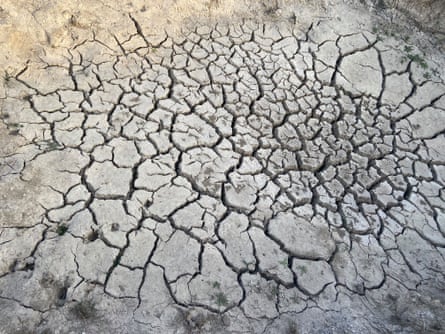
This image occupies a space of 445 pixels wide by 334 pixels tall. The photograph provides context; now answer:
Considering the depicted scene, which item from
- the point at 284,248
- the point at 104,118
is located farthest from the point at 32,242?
the point at 284,248

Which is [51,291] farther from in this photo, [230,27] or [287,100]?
[230,27]

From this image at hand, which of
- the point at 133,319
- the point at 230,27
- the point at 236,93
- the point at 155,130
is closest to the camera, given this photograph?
the point at 133,319

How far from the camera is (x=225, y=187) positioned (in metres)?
3.56

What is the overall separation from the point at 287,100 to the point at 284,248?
4.77 feet

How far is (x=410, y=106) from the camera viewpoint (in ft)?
14.6

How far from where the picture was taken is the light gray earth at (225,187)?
2.98 meters

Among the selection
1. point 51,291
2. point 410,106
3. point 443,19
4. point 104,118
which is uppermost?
point 443,19

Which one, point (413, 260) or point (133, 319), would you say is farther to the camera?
point (413, 260)

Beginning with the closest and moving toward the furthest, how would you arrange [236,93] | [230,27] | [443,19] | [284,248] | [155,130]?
[284,248], [155,130], [236,93], [230,27], [443,19]

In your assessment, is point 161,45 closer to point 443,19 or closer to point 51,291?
point 51,291

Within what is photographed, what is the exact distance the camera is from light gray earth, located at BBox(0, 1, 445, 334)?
2980 mm

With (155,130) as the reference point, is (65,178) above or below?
below

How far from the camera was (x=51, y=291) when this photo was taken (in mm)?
2908

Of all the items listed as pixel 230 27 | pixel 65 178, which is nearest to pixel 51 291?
pixel 65 178
